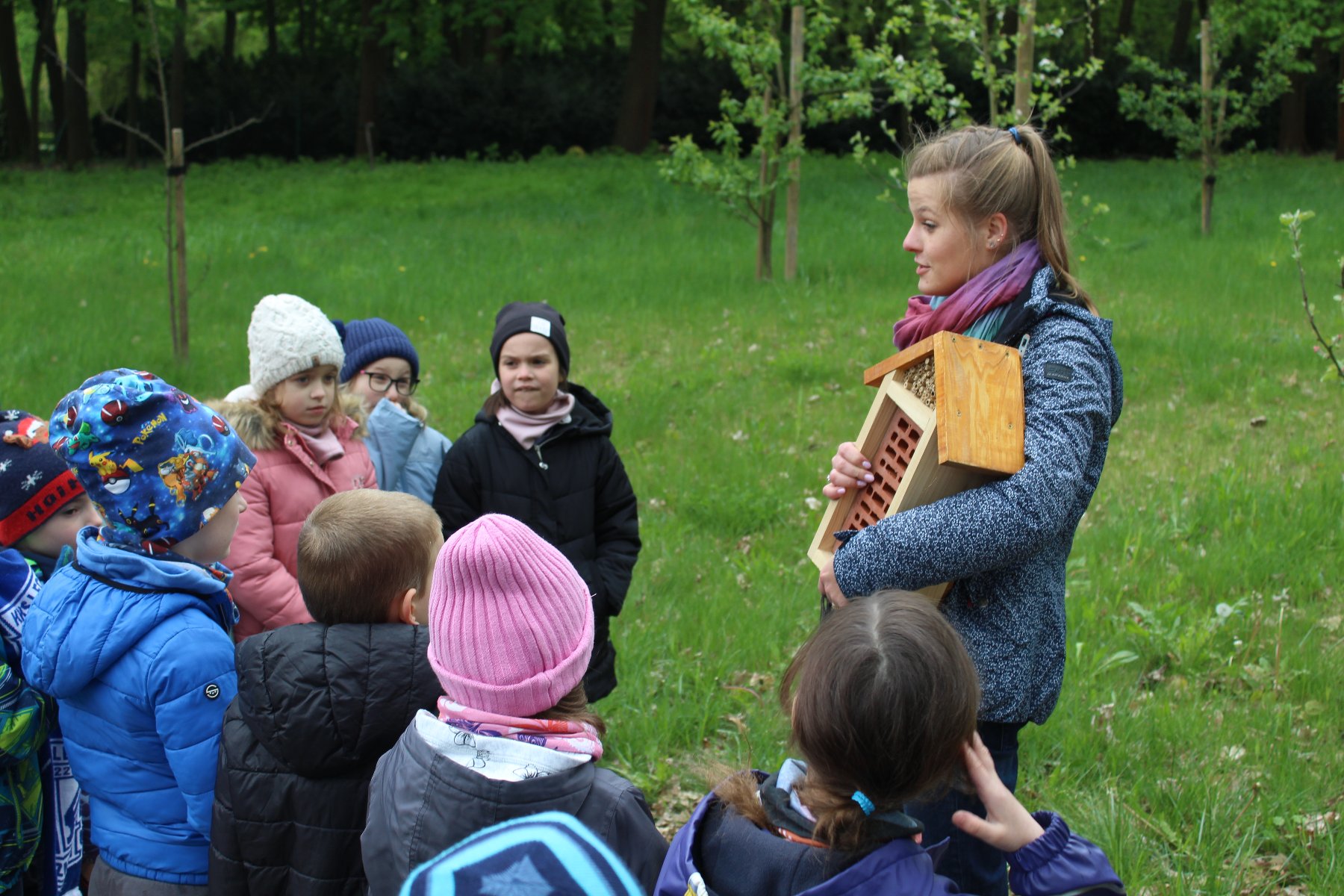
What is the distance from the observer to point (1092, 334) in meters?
2.14

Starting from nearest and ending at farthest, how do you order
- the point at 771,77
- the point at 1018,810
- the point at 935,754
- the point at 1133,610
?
the point at 935,754 < the point at 1018,810 < the point at 1133,610 < the point at 771,77

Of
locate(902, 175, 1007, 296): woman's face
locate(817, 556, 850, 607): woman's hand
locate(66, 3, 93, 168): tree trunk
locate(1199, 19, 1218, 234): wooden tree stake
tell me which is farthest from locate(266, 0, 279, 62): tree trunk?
locate(817, 556, 850, 607): woman's hand

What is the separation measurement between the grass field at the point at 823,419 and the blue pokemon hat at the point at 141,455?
201 centimetres

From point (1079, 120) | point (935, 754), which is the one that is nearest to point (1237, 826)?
point (935, 754)

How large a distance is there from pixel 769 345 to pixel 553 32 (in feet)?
89.7

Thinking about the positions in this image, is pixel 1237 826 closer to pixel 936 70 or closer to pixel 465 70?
pixel 936 70

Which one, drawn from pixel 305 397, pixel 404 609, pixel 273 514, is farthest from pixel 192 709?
pixel 305 397

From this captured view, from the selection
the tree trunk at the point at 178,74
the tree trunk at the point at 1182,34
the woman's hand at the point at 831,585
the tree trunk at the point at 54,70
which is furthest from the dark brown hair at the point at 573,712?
the tree trunk at the point at 1182,34

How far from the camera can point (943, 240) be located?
89.2 inches

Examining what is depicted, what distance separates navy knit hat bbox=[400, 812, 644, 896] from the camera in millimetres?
1237

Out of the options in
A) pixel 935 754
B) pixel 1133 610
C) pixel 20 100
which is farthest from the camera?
pixel 20 100

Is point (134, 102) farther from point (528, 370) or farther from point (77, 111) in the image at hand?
point (528, 370)

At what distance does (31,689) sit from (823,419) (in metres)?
5.84

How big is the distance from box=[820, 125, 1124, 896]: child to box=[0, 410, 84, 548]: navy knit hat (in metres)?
2.03
